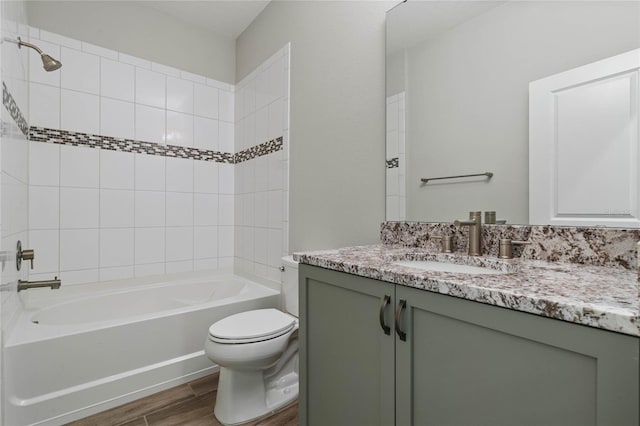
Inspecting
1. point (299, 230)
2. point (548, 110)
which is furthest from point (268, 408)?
point (548, 110)

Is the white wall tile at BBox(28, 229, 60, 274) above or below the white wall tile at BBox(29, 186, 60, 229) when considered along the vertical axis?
below

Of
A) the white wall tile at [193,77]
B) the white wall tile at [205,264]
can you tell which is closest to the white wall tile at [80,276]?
the white wall tile at [205,264]

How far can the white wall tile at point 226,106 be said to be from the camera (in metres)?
2.87

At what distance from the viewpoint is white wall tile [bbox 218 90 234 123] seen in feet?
9.41

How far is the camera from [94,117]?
2.26 meters

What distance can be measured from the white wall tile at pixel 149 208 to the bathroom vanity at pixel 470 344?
1879 mm

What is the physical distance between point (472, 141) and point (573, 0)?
1.68ft

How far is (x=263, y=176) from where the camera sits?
2.51 meters

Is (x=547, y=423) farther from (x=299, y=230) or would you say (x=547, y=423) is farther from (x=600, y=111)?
(x=299, y=230)

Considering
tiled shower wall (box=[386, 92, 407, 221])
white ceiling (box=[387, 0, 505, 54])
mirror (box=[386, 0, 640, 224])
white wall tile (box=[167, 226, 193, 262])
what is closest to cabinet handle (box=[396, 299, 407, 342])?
mirror (box=[386, 0, 640, 224])

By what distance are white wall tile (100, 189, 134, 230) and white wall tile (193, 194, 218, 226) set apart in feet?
1.59

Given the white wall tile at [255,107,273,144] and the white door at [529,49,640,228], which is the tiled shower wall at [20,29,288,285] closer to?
the white wall tile at [255,107,273,144]

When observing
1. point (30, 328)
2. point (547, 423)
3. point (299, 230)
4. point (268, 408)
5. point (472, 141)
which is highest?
point (472, 141)

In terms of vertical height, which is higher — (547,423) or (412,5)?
(412,5)
